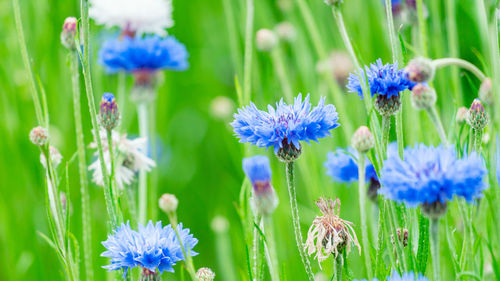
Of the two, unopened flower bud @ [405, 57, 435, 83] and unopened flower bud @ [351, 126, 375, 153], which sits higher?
unopened flower bud @ [405, 57, 435, 83]

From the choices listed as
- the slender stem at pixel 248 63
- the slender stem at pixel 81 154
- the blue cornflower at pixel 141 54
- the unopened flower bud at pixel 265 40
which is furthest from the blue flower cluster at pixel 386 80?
the blue cornflower at pixel 141 54

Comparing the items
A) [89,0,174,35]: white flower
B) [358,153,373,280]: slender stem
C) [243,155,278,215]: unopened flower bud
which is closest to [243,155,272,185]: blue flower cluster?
[243,155,278,215]: unopened flower bud

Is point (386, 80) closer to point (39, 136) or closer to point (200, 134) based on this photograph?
point (39, 136)

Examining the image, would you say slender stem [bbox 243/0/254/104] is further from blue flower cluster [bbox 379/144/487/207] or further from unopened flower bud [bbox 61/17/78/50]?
blue flower cluster [bbox 379/144/487/207]

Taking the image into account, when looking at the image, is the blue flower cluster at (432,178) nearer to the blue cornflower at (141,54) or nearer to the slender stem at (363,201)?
the slender stem at (363,201)

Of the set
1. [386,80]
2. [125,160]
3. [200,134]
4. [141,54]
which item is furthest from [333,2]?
[200,134]
